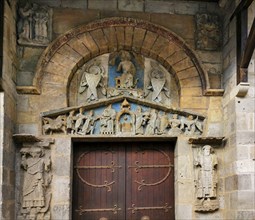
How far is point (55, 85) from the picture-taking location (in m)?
5.84

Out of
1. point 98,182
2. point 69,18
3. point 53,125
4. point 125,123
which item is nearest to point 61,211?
point 98,182

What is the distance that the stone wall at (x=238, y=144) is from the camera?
5.33 m

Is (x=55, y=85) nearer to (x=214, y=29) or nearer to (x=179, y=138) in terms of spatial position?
(x=179, y=138)

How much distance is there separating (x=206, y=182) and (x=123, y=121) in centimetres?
132

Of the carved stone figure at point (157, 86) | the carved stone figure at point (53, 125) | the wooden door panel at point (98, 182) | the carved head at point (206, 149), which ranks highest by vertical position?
the carved stone figure at point (157, 86)

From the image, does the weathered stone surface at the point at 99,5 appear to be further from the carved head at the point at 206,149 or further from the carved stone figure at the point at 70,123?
the carved head at the point at 206,149

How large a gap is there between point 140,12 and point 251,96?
1.86 metres

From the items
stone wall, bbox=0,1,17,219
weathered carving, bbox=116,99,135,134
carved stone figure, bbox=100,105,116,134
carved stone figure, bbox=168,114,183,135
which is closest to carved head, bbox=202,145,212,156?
carved stone figure, bbox=168,114,183,135

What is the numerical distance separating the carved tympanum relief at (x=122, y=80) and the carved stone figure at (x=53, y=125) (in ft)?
1.14

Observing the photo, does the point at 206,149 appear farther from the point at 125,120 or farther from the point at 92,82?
the point at 92,82

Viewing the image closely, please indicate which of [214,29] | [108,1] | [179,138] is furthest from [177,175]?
[108,1]

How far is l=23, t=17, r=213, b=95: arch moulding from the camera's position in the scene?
593 cm

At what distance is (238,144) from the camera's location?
5457mm

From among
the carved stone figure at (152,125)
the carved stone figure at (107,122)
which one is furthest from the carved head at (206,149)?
the carved stone figure at (107,122)
